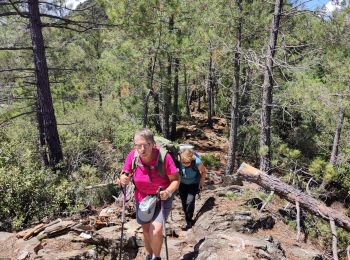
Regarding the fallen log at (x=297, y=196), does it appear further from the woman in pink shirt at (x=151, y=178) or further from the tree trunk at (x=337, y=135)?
the tree trunk at (x=337, y=135)

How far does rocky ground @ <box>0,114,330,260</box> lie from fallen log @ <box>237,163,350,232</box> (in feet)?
1.20

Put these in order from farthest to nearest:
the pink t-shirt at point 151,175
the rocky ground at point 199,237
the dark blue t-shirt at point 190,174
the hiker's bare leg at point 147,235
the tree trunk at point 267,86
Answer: the tree trunk at point 267,86, the dark blue t-shirt at point 190,174, the rocky ground at point 199,237, the hiker's bare leg at point 147,235, the pink t-shirt at point 151,175

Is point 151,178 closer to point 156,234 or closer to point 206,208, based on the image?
point 156,234

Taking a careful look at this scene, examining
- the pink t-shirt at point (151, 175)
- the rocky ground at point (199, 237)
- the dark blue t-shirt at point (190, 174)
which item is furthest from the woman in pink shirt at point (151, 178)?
the dark blue t-shirt at point (190, 174)

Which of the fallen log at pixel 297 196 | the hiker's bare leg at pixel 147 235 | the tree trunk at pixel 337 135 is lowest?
the tree trunk at pixel 337 135

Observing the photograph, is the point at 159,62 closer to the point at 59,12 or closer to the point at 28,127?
the point at 59,12

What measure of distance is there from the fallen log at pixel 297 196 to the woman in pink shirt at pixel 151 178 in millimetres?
3317

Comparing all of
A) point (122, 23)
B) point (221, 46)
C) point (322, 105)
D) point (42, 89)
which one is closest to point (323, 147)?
point (322, 105)

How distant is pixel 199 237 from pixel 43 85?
6076 mm

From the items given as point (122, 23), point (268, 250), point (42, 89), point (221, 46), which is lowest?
point (268, 250)

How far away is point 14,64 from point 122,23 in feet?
25.0

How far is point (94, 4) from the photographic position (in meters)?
10.5

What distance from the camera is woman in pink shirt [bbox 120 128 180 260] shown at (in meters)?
4.07

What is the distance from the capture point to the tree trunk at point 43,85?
360 inches
